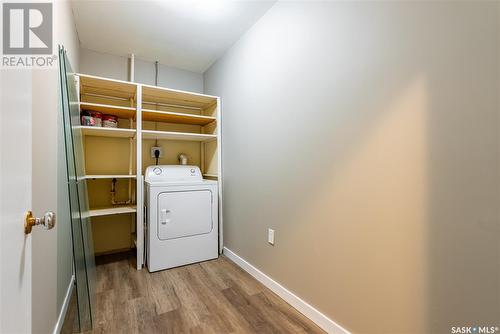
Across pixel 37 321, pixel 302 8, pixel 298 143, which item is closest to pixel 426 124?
pixel 298 143

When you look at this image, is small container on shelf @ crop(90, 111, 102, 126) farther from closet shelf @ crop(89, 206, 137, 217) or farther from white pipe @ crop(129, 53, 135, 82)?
closet shelf @ crop(89, 206, 137, 217)

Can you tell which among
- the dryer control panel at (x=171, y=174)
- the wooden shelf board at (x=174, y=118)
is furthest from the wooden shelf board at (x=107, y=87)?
the dryer control panel at (x=171, y=174)

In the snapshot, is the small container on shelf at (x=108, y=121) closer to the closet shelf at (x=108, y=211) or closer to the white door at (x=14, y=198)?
the closet shelf at (x=108, y=211)

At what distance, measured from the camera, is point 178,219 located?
238cm

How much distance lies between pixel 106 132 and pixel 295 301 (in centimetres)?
243

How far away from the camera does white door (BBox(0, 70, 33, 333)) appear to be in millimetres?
545

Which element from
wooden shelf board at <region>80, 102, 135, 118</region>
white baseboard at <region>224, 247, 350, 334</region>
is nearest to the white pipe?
wooden shelf board at <region>80, 102, 135, 118</region>

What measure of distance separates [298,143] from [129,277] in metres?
1.99

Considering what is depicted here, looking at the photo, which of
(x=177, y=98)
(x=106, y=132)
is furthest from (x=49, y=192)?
(x=177, y=98)

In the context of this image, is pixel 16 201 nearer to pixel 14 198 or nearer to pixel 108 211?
pixel 14 198

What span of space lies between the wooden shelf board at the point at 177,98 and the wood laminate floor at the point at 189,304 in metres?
1.94

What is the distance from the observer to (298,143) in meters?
1.74

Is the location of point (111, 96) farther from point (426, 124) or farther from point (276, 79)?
point (426, 124)

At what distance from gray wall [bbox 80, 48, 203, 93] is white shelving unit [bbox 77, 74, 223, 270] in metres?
0.26
